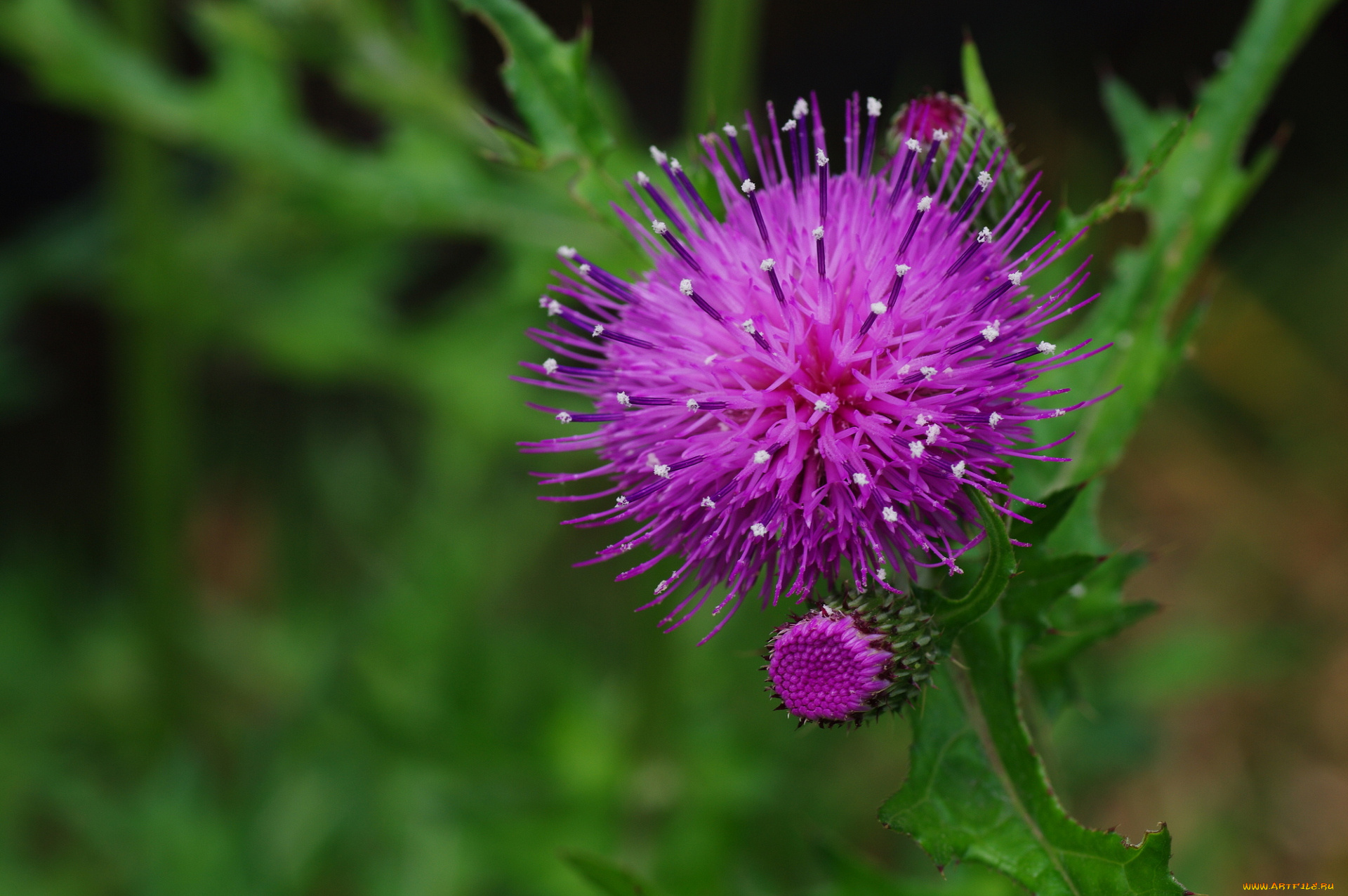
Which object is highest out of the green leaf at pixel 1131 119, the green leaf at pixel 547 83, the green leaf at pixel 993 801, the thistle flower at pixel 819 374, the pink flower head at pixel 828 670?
the green leaf at pixel 547 83

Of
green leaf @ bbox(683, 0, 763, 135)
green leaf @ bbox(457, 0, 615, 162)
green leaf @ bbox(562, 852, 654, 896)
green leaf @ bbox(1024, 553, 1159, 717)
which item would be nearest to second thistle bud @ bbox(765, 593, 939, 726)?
green leaf @ bbox(1024, 553, 1159, 717)

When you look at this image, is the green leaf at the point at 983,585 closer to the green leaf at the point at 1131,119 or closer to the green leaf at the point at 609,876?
the green leaf at the point at 609,876

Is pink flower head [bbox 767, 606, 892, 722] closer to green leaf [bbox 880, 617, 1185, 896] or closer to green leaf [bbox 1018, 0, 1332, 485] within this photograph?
green leaf [bbox 880, 617, 1185, 896]

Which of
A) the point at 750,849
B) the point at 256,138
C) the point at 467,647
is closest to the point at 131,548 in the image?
the point at 467,647

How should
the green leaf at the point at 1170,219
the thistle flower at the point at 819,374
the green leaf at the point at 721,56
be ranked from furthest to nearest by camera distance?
the green leaf at the point at 721,56
the green leaf at the point at 1170,219
the thistle flower at the point at 819,374

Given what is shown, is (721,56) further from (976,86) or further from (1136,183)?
(1136,183)

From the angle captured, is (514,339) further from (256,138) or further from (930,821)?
(930,821)

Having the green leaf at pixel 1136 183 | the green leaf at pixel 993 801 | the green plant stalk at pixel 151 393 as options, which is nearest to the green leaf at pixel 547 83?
the green leaf at pixel 1136 183
